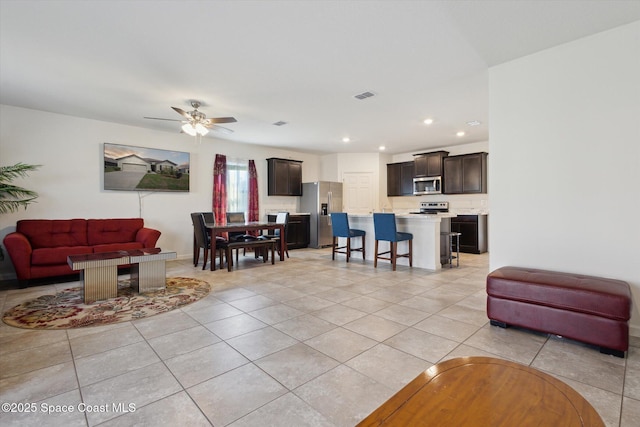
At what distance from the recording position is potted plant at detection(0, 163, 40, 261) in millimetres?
4395

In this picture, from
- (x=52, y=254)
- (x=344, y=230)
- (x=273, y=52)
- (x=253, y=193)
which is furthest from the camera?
(x=253, y=193)

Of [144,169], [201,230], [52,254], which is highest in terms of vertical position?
[144,169]

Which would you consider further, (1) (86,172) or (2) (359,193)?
(2) (359,193)

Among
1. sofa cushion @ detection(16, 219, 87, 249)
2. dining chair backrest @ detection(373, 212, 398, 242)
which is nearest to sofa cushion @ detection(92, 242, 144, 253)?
sofa cushion @ detection(16, 219, 87, 249)

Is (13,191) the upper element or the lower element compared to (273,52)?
lower

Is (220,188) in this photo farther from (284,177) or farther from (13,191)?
(13,191)

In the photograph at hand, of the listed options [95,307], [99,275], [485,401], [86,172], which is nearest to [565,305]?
[485,401]

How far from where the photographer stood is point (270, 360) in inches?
83.0

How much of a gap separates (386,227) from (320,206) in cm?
311

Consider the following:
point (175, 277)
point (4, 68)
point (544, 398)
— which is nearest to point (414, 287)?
point (544, 398)

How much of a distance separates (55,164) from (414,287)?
19.8 feet

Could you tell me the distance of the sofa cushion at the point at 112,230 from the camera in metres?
4.98

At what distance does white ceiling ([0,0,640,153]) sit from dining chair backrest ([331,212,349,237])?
6.19ft

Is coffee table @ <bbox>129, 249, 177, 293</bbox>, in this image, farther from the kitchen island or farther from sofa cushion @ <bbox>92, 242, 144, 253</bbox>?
the kitchen island
